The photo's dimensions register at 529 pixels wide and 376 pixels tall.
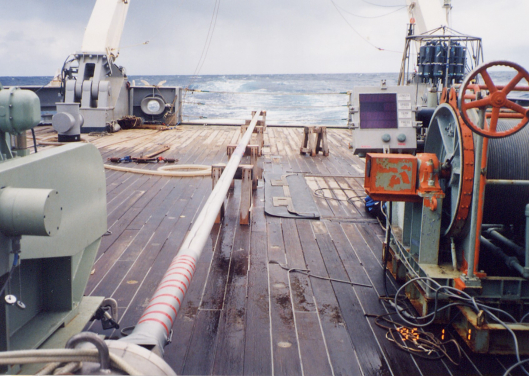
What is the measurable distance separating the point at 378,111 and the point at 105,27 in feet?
34.7

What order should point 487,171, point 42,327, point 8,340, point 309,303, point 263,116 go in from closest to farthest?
point 8,340
point 42,327
point 487,171
point 309,303
point 263,116

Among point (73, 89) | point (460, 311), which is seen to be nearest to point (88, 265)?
point (460, 311)

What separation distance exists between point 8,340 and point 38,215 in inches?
27.0

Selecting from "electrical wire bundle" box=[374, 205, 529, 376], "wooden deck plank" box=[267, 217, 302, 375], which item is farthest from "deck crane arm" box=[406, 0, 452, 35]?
"electrical wire bundle" box=[374, 205, 529, 376]

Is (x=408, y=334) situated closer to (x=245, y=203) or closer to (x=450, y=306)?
(x=450, y=306)

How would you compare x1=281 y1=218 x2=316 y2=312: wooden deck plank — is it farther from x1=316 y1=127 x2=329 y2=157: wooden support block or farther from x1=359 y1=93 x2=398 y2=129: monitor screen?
x1=316 y1=127 x2=329 y2=157: wooden support block

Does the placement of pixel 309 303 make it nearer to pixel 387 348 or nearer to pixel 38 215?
pixel 387 348

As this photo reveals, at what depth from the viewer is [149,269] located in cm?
410

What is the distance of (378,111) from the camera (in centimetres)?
542

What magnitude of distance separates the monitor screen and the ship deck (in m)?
1.17

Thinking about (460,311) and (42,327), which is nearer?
(42,327)

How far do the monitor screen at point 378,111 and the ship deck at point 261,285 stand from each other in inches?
46.0

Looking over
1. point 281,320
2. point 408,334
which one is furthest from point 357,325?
point 281,320

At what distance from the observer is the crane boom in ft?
43.4
